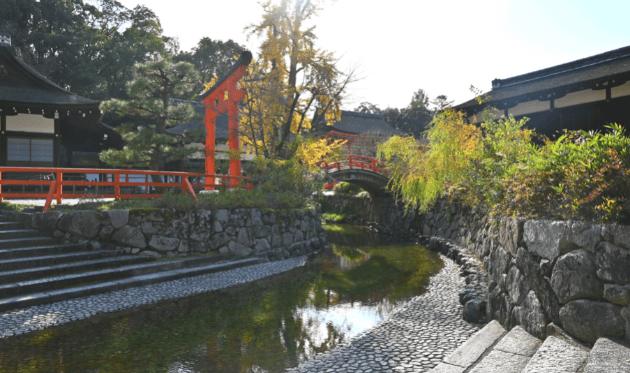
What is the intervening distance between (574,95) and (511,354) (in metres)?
14.5

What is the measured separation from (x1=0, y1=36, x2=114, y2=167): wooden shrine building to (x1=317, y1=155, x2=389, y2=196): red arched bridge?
9989mm

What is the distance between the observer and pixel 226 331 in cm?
506

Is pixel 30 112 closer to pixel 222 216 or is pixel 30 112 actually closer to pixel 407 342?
pixel 222 216

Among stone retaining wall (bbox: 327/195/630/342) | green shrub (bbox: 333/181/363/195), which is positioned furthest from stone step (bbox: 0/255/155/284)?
green shrub (bbox: 333/181/363/195)

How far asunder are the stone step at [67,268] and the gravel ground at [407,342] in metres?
4.86

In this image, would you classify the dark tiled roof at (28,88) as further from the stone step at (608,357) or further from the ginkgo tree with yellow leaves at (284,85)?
the stone step at (608,357)

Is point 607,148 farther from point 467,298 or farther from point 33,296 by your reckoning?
point 33,296

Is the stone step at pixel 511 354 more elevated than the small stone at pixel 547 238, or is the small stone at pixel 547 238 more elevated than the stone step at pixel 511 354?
the small stone at pixel 547 238

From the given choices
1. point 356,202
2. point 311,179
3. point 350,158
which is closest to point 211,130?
point 311,179

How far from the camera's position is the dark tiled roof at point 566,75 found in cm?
1303

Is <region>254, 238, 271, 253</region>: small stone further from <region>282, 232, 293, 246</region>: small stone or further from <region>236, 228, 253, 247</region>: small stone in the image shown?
<region>282, 232, 293, 246</region>: small stone

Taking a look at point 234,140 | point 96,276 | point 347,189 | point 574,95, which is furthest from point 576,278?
point 347,189

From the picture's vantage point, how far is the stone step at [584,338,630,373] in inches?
108

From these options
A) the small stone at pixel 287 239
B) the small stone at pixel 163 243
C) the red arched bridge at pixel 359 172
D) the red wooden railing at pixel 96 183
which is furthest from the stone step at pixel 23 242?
the red arched bridge at pixel 359 172
